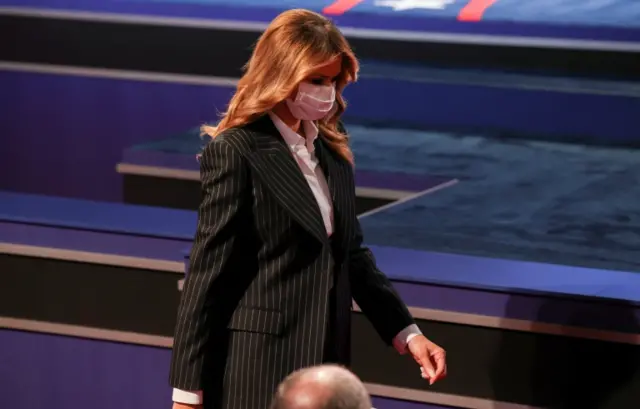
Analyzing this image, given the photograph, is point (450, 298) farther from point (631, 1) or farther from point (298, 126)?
point (631, 1)

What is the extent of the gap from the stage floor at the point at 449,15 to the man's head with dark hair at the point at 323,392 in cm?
356

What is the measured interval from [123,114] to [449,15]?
1.40 metres

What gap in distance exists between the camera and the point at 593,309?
7.65ft

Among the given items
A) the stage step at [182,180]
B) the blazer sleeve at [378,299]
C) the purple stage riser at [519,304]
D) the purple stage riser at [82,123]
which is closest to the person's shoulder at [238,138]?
the blazer sleeve at [378,299]

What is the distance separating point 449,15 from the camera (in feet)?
16.0

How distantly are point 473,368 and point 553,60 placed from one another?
8.20ft

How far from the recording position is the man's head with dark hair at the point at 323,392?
4.10 feet

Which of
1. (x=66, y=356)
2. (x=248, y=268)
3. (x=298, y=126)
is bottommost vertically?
(x=66, y=356)

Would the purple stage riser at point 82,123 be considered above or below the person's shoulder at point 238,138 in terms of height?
below

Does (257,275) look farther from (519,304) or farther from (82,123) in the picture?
(82,123)

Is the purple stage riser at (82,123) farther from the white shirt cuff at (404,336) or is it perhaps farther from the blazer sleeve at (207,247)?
the blazer sleeve at (207,247)

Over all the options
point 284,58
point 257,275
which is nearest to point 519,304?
point 257,275

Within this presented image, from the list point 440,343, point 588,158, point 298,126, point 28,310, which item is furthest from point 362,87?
point 298,126

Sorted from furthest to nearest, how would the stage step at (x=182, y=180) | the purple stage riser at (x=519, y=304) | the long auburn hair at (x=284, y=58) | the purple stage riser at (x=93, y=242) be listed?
the stage step at (x=182, y=180) < the purple stage riser at (x=93, y=242) < the purple stage riser at (x=519, y=304) < the long auburn hair at (x=284, y=58)
